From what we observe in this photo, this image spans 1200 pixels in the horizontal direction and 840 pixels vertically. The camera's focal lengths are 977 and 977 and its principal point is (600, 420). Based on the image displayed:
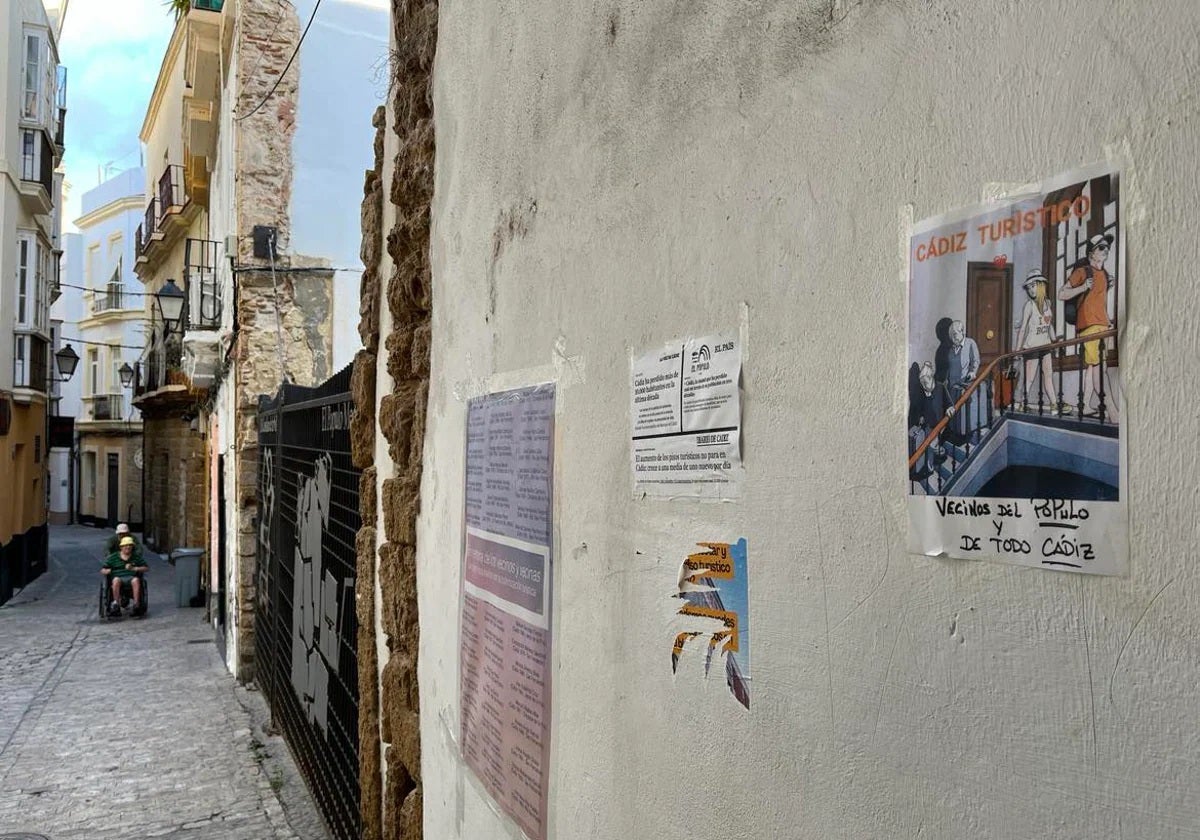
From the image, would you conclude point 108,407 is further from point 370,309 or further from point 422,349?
point 422,349

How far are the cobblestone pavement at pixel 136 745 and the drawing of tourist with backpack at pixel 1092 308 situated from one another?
5.22m

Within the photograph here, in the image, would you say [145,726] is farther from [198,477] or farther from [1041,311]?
[198,477]

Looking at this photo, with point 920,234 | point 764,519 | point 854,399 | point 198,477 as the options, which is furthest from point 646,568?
point 198,477

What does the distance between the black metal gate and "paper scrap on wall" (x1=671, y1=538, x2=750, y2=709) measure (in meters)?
3.15

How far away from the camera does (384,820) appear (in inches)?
143

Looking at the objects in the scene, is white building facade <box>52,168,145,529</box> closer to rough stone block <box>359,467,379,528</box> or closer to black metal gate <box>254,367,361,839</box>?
black metal gate <box>254,367,361,839</box>

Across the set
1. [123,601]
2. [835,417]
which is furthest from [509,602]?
[123,601]

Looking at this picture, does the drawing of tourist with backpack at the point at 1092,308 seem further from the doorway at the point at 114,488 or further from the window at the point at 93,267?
the window at the point at 93,267

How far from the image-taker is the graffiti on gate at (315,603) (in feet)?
16.7

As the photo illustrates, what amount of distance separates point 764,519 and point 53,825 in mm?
5764

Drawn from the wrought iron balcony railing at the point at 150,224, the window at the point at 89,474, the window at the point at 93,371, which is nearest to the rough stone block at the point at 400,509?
the wrought iron balcony railing at the point at 150,224

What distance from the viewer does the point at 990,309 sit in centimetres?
103

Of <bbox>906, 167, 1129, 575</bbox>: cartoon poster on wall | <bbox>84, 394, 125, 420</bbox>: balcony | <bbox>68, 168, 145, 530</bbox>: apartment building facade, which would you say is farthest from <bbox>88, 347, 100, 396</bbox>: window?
<bbox>906, 167, 1129, 575</bbox>: cartoon poster on wall

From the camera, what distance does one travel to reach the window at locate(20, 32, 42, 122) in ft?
57.6
